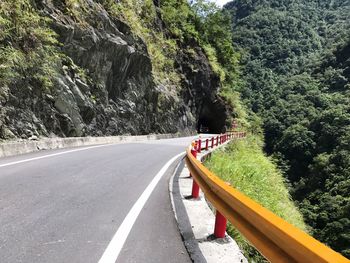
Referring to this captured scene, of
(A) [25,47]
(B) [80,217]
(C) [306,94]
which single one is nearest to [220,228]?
(B) [80,217]

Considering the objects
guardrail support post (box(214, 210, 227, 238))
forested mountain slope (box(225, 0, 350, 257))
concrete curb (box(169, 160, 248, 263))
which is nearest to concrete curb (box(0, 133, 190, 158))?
concrete curb (box(169, 160, 248, 263))

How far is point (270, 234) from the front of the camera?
3020 mm

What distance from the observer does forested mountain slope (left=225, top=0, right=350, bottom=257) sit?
55906mm

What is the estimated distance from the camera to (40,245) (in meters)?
4.75

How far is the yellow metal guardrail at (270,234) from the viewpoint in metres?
2.29

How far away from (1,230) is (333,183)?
200 feet

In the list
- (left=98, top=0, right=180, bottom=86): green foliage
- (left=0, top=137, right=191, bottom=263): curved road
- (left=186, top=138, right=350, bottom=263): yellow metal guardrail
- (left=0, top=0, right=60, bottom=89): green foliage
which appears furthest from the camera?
(left=98, top=0, right=180, bottom=86): green foliage

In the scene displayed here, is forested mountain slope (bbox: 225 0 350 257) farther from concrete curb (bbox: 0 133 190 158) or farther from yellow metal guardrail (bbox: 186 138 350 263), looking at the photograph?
yellow metal guardrail (bbox: 186 138 350 263)

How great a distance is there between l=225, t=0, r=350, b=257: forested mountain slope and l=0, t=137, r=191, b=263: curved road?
971 inches

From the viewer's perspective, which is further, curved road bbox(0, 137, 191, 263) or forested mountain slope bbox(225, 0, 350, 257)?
forested mountain slope bbox(225, 0, 350, 257)

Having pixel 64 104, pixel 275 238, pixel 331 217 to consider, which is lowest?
pixel 331 217

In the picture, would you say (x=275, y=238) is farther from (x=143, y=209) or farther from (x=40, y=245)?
(x=143, y=209)

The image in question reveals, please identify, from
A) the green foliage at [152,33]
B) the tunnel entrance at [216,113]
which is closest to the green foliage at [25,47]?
the green foliage at [152,33]

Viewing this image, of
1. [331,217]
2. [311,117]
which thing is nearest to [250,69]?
[311,117]
